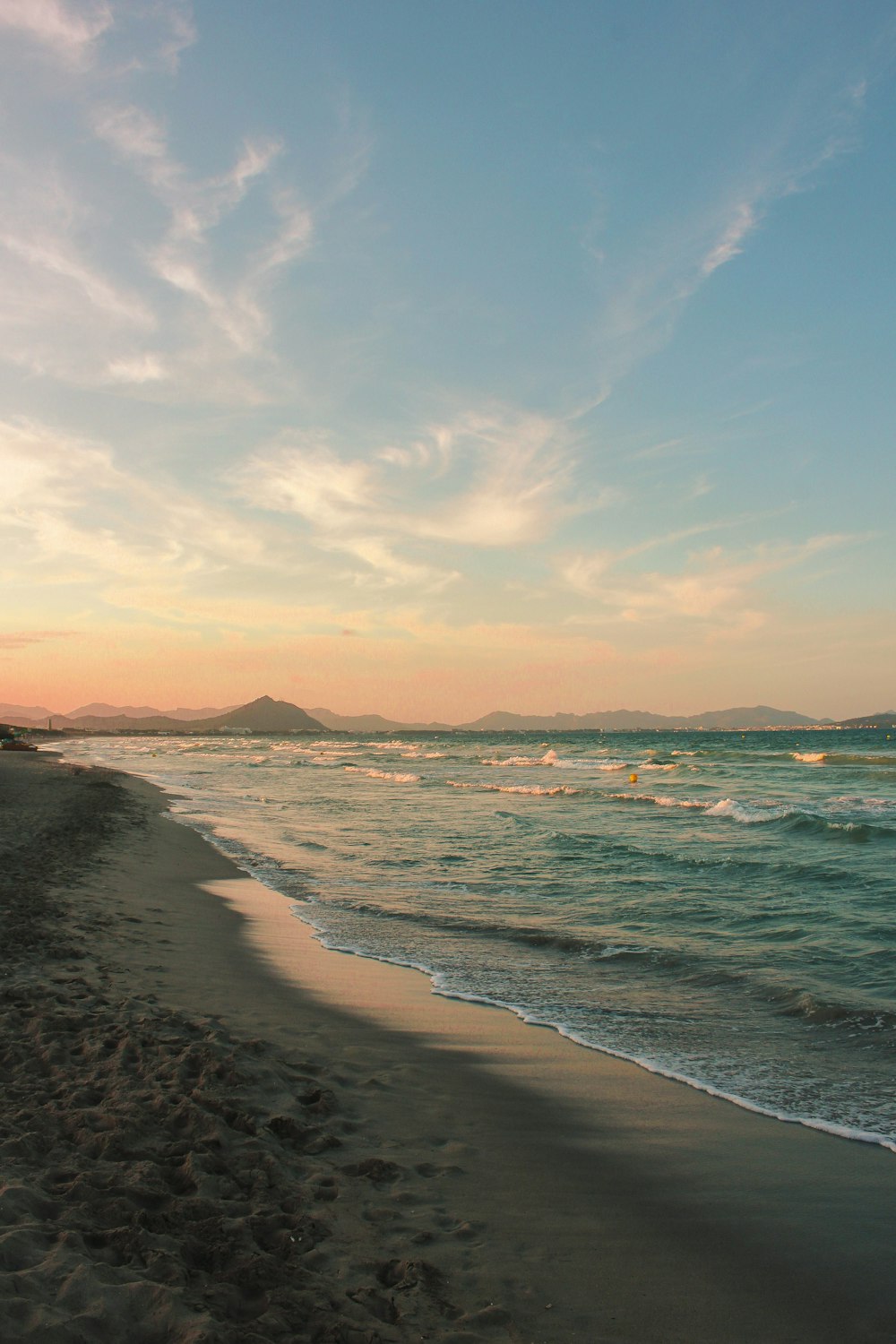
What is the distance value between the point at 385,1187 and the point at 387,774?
150 ft

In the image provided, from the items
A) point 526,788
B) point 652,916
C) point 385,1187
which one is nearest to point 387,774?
point 526,788

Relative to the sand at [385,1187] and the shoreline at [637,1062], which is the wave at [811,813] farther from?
the sand at [385,1187]

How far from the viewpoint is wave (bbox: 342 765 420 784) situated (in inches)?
1785

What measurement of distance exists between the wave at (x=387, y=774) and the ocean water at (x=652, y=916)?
13957 millimetres

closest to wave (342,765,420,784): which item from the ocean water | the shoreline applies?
the ocean water

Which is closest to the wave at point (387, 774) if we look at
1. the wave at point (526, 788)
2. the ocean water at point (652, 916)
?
the wave at point (526, 788)

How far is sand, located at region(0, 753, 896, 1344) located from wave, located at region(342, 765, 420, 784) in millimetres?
37393

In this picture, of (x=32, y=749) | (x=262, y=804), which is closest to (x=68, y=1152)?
(x=262, y=804)

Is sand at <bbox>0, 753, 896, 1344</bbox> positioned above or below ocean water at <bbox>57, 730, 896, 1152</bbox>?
above

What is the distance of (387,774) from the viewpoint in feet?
164

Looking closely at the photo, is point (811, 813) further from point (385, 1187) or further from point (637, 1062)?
point (385, 1187)

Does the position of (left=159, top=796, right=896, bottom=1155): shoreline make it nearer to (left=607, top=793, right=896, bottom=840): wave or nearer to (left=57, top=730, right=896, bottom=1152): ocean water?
(left=57, top=730, right=896, bottom=1152): ocean water

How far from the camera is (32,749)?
7156 centimetres

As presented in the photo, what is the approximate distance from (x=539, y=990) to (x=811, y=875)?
29.2 ft
